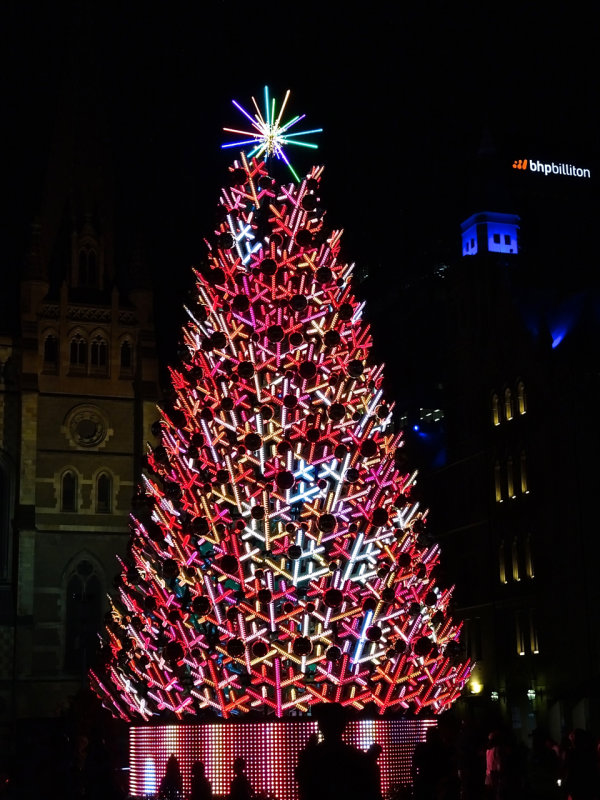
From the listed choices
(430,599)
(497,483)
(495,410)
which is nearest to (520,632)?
(497,483)

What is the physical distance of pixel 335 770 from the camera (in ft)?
25.3

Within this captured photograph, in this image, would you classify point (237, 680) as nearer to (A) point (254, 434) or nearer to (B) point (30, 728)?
(A) point (254, 434)

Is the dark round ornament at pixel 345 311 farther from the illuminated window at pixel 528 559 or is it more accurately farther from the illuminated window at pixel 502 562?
the illuminated window at pixel 502 562

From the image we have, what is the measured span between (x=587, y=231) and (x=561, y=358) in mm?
39578

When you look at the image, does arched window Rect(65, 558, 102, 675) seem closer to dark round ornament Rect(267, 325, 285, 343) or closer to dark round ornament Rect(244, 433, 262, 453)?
dark round ornament Rect(244, 433, 262, 453)

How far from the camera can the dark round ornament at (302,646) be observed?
17094 millimetres

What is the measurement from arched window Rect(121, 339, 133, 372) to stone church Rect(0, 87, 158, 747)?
0.05 metres

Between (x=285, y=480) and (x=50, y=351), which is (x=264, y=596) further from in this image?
(x=50, y=351)

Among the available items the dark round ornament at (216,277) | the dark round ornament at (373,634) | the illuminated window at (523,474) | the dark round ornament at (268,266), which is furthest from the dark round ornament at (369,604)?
the illuminated window at (523,474)

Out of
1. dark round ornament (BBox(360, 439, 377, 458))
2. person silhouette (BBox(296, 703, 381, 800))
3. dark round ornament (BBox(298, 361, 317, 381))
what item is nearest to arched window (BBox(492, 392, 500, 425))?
dark round ornament (BBox(360, 439, 377, 458))

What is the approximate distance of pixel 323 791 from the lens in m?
7.71

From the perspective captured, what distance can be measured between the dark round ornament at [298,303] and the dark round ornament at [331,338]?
0.59 metres

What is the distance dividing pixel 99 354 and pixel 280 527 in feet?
139

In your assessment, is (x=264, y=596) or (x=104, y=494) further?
(x=104, y=494)
